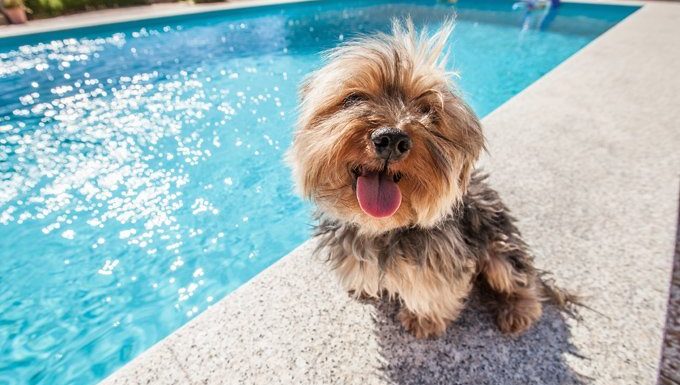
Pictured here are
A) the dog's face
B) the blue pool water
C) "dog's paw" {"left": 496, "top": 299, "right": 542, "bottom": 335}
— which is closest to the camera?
the dog's face

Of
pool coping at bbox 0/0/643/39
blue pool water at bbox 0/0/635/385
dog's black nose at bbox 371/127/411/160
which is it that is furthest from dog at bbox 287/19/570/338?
pool coping at bbox 0/0/643/39

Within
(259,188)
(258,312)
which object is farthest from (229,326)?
(259,188)

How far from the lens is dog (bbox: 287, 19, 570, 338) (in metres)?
2.07

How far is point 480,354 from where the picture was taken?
252 centimetres

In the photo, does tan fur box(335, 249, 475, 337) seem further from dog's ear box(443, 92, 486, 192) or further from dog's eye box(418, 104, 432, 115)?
dog's eye box(418, 104, 432, 115)

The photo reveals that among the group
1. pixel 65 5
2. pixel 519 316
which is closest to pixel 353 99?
pixel 519 316

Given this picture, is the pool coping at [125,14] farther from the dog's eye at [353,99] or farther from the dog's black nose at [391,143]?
the dog's black nose at [391,143]

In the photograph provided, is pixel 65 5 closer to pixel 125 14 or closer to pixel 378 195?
pixel 125 14

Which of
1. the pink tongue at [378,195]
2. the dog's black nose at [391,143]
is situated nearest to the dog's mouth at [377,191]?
the pink tongue at [378,195]

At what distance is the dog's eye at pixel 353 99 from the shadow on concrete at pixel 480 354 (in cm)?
159

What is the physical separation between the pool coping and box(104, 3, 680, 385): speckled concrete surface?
49.7 ft

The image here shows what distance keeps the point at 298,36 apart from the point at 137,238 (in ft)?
39.9

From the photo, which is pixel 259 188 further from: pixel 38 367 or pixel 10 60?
pixel 10 60

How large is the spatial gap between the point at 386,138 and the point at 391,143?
0.04m
